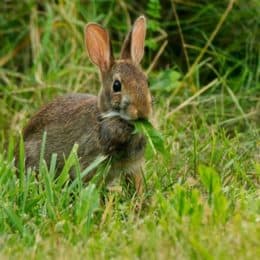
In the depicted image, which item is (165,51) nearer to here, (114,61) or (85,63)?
(85,63)

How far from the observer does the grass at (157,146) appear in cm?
388

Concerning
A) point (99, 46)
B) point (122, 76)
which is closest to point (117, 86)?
point (122, 76)

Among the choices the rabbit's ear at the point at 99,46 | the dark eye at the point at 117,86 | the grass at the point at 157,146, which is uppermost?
the rabbit's ear at the point at 99,46

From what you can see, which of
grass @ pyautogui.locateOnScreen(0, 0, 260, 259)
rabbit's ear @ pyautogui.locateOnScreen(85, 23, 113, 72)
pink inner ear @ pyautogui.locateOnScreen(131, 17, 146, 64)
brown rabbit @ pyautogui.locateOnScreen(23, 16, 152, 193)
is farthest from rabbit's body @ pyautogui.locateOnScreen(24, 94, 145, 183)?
pink inner ear @ pyautogui.locateOnScreen(131, 17, 146, 64)

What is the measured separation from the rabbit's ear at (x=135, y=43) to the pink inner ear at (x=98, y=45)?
95 millimetres

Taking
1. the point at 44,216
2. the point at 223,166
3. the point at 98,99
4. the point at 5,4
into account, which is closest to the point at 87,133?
the point at 98,99

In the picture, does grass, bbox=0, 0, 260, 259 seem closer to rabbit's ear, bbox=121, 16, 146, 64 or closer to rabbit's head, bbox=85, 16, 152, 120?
rabbit's head, bbox=85, 16, 152, 120

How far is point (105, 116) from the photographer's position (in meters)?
5.25

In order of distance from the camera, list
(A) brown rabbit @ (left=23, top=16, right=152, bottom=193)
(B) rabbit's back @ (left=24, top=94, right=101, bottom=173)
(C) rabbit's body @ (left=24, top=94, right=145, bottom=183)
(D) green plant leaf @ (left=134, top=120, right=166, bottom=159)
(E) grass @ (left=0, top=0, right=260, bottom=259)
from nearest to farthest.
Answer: (E) grass @ (left=0, top=0, right=260, bottom=259) < (D) green plant leaf @ (left=134, top=120, right=166, bottom=159) < (A) brown rabbit @ (left=23, top=16, right=152, bottom=193) < (C) rabbit's body @ (left=24, top=94, right=145, bottom=183) < (B) rabbit's back @ (left=24, top=94, right=101, bottom=173)

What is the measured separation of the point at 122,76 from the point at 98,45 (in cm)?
42

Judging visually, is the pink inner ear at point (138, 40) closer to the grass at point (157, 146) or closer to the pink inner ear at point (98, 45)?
the pink inner ear at point (98, 45)

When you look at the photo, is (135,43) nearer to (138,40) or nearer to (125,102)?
(138,40)

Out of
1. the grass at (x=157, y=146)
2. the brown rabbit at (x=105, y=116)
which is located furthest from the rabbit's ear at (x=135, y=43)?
the grass at (x=157, y=146)

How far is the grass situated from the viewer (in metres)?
3.88
